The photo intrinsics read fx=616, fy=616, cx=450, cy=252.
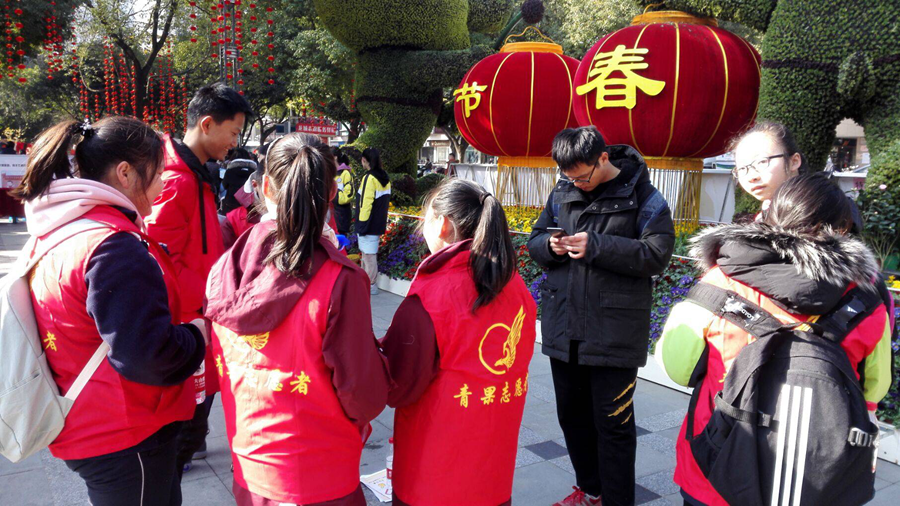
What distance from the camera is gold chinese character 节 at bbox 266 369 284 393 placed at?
1539 millimetres

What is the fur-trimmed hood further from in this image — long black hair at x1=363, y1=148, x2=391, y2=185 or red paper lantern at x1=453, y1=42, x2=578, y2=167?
red paper lantern at x1=453, y1=42, x2=578, y2=167

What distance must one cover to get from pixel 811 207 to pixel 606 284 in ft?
3.39

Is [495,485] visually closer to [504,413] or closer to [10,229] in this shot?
[504,413]

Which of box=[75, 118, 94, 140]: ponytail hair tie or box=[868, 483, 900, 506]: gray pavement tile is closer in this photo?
box=[75, 118, 94, 140]: ponytail hair tie

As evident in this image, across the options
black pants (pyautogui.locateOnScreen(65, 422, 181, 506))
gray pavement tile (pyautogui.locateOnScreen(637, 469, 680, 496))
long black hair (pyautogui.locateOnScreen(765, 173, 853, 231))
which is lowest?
gray pavement tile (pyautogui.locateOnScreen(637, 469, 680, 496))

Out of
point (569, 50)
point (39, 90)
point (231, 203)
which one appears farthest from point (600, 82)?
point (39, 90)

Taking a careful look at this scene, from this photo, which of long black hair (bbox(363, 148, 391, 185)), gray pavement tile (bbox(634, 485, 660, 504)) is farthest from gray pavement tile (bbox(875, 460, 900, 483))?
long black hair (bbox(363, 148, 391, 185))

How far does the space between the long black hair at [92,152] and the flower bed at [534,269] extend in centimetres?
130

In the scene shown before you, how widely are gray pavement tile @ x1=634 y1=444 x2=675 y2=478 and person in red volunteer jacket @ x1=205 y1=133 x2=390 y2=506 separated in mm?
2064

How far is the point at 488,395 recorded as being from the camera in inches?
69.1

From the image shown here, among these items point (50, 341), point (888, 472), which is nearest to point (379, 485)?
point (50, 341)

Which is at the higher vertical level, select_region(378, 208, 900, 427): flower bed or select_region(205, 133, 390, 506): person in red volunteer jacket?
select_region(205, 133, 390, 506): person in red volunteer jacket

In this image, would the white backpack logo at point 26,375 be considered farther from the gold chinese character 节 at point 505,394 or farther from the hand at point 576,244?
the hand at point 576,244

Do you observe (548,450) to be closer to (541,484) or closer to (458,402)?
(541,484)
